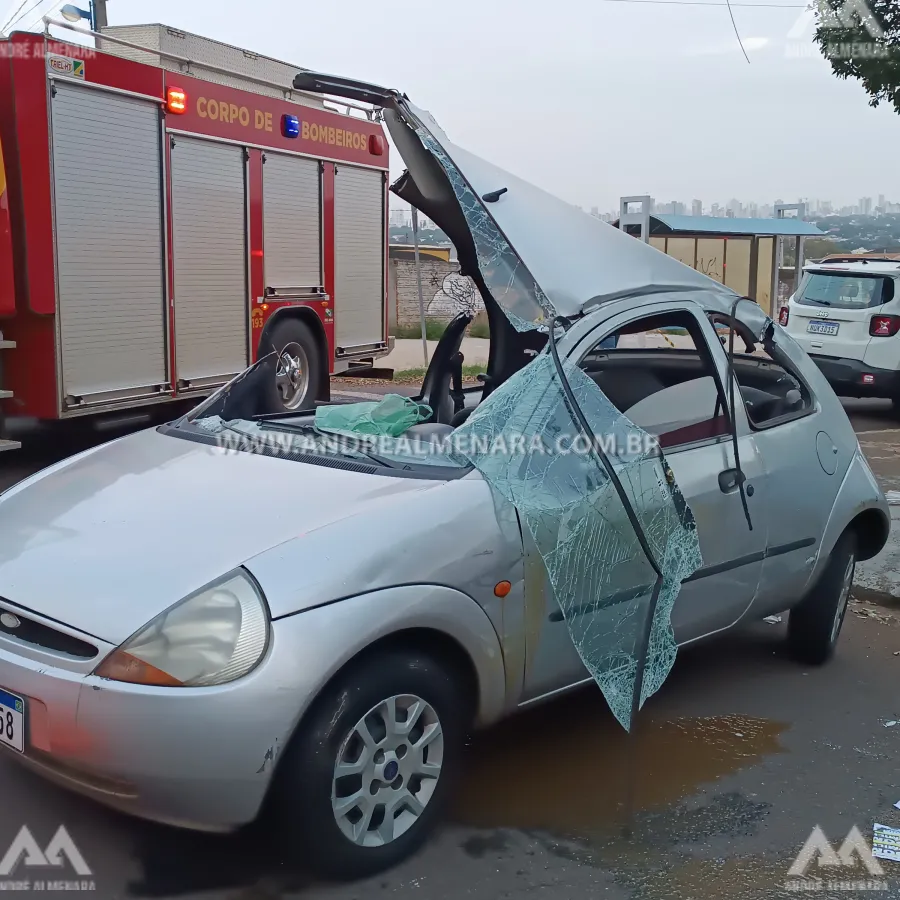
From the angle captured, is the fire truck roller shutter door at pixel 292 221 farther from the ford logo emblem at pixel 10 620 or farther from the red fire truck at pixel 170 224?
the ford logo emblem at pixel 10 620

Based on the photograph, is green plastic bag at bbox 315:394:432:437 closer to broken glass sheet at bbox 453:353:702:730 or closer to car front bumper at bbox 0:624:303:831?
broken glass sheet at bbox 453:353:702:730

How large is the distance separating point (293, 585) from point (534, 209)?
189 cm

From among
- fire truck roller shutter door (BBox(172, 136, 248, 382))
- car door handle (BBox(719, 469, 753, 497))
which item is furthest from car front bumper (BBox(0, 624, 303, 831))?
fire truck roller shutter door (BBox(172, 136, 248, 382))

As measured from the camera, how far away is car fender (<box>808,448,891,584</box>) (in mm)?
4332

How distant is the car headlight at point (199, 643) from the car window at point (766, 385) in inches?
89.3

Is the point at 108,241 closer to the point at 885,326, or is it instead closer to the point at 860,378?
the point at 860,378

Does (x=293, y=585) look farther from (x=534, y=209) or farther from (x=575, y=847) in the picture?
(x=534, y=209)

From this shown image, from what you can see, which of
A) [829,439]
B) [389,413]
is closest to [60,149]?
[389,413]

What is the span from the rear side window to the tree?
2.52 m

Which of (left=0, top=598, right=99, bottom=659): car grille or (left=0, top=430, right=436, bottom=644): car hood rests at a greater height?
(left=0, top=430, right=436, bottom=644): car hood

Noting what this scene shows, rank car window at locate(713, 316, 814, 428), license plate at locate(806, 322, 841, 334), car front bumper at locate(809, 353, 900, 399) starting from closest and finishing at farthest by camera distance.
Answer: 1. car window at locate(713, 316, 814, 428)
2. car front bumper at locate(809, 353, 900, 399)
3. license plate at locate(806, 322, 841, 334)

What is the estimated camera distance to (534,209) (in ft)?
12.8

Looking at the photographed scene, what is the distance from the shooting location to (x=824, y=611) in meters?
4.48

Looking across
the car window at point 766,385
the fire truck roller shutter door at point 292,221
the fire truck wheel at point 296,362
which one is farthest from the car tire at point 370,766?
the fire truck roller shutter door at point 292,221
